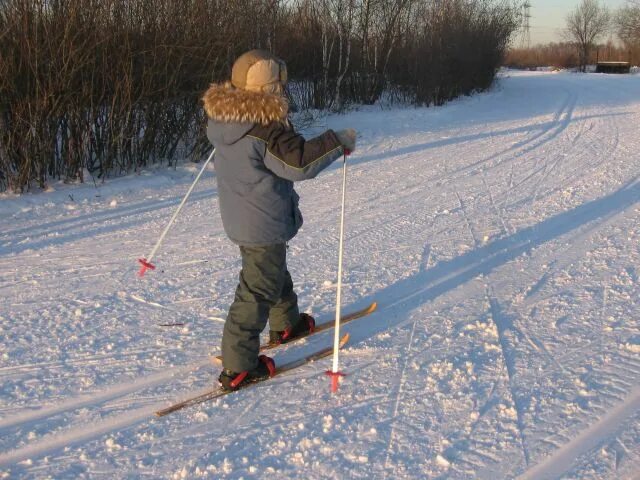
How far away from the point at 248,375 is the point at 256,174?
105cm

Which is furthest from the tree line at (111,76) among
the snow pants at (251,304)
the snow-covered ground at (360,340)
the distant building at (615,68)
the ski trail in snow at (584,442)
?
the distant building at (615,68)

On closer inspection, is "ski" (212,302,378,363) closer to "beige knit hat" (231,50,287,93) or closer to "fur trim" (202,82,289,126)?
"fur trim" (202,82,289,126)

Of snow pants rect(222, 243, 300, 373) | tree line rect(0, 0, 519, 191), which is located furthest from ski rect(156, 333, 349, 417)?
tree line rect(0, 0, 519, 191)

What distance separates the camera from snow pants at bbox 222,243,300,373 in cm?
336

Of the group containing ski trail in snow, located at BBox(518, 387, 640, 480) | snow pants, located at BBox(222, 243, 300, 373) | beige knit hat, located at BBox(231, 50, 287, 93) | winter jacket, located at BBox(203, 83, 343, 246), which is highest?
beige knit hat, located at BBox(231, 50, 287, 93)

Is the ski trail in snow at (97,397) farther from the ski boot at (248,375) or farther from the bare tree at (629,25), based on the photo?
the bare tree at (629,25)

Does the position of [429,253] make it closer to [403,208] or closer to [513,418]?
[403,208]

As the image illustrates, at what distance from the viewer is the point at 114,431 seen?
2.99 meters

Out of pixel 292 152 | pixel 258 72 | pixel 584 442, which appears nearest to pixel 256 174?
pixel 292 152

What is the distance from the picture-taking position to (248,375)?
133 inches

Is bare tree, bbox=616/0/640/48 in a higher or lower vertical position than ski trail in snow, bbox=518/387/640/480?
higher

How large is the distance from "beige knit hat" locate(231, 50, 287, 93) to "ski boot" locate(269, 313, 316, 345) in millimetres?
1442

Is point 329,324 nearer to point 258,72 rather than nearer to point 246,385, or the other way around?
point 246,385

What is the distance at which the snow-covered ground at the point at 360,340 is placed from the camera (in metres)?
2.80
